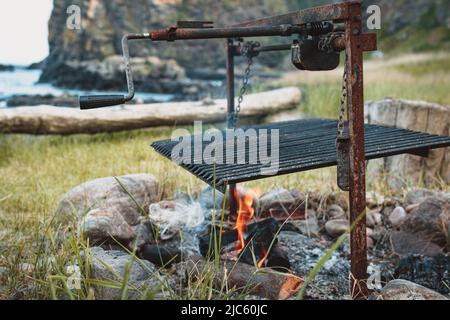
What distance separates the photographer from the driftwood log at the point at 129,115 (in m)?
6.77

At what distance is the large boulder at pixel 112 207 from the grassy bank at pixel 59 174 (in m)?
0.14

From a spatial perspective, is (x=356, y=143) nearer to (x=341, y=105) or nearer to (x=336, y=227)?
(x=341, y=105)

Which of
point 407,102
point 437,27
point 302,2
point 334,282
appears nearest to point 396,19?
point 437,27

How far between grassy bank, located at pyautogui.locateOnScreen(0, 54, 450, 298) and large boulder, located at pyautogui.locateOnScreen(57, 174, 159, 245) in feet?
0.46

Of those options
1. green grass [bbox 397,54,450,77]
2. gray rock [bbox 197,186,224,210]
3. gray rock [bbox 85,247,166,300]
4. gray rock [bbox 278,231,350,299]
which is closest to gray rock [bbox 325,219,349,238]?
gray rock [bbox 278,231,350,299]

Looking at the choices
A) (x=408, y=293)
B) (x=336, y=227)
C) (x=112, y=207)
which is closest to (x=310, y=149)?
(x=408, y=293)

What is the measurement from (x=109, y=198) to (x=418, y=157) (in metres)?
2.82

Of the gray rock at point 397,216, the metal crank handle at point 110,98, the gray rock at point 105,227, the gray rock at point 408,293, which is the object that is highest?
the metal crank handle at point 110,98

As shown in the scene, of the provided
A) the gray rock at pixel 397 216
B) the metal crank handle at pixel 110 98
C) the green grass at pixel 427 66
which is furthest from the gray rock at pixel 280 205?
the green grass at pixel 427 66

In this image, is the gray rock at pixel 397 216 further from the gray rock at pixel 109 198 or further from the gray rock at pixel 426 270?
the gray rock at pixel 109 198

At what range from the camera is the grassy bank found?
2555 millimetres

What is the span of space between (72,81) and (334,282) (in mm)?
36283

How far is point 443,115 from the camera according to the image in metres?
4.88
